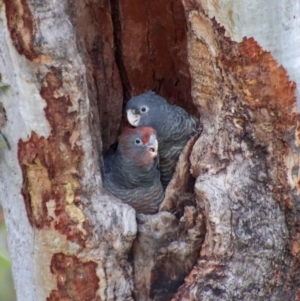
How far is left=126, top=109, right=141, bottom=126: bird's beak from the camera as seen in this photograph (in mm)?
3602

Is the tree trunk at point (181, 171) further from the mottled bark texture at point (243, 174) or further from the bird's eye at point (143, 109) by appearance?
the bird's eye at point (143, 109)

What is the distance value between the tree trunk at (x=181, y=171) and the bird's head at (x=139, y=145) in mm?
554

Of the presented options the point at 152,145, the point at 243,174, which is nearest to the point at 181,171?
the point at 243,174

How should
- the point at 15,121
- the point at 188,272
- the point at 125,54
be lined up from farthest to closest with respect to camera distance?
1. the point at 125,54
2. the point at 188,272
3. the point at 15,121

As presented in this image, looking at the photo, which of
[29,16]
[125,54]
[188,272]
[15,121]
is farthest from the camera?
[125,54]

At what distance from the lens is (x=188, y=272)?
280cm

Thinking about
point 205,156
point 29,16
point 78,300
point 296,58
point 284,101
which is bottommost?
point 78,300

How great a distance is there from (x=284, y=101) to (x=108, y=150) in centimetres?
140

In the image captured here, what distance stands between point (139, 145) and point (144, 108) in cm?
22

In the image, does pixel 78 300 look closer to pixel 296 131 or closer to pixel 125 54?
pixel 296 131

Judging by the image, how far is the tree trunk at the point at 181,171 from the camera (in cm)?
253

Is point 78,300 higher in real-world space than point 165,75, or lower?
lower

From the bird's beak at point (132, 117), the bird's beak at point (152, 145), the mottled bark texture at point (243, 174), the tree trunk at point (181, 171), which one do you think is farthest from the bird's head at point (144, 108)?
the mottled bark texture at point (243, 174)

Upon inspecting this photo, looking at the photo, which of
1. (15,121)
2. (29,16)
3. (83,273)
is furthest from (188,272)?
(29,16)
